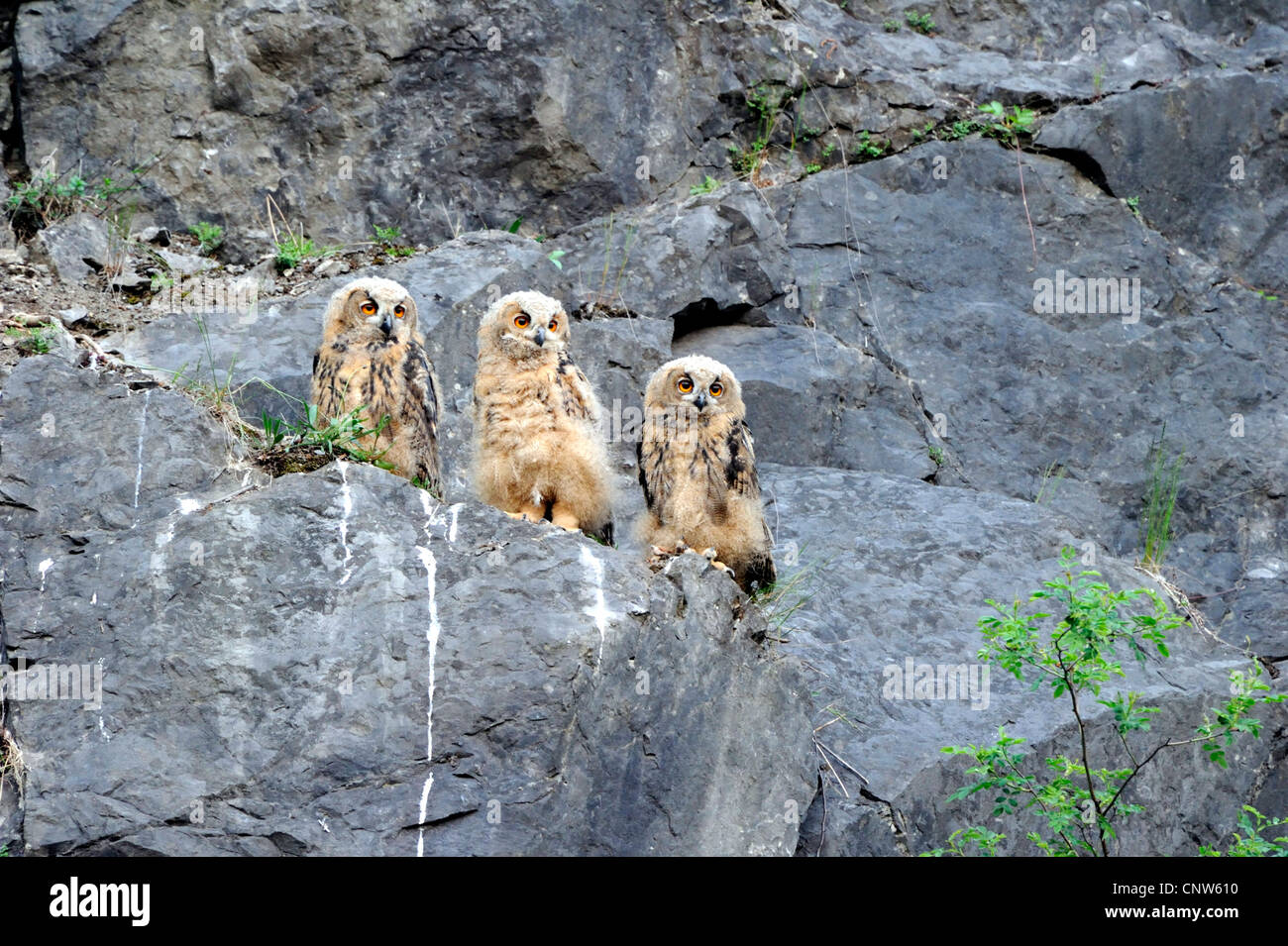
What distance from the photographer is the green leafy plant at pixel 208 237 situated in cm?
1113

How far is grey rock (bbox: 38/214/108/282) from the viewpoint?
10.2 metres

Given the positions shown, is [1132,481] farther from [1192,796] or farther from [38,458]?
[38,458]

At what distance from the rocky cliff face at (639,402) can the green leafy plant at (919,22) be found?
0.15 meters

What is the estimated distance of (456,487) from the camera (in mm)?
9805

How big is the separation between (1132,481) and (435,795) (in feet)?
22.9

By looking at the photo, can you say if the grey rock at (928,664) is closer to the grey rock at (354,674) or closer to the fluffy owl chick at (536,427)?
the grey rock at (354,674)

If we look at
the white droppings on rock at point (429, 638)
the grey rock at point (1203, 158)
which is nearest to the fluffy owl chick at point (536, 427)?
the white droppings on rock at point (429, 638)

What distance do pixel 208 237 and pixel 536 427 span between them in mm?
4450

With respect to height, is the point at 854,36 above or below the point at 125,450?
above

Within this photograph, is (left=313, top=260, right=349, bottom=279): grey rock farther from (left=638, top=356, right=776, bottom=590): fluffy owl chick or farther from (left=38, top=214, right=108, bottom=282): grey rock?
(left=638, top=356, right=776, bottom=590): fluffy owl chick

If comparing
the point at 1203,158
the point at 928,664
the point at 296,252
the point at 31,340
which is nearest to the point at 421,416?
the point at 31,340
